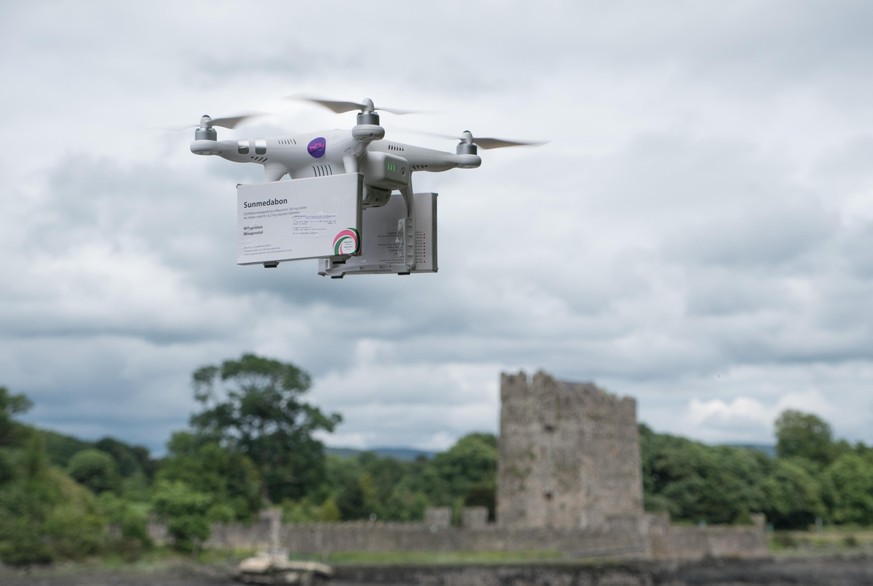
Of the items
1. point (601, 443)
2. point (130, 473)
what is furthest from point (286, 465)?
point (130, 473)

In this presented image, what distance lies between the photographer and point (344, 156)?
36.9ft

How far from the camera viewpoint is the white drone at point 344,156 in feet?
37.0

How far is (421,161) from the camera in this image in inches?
476

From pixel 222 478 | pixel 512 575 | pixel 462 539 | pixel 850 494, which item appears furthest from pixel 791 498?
pixel 222 478

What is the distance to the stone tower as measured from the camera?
6072cm

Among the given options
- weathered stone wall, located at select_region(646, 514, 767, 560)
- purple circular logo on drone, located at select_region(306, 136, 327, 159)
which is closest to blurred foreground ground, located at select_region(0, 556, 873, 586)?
weathered stone wall, located at select_region(646, 514, 767, 560)

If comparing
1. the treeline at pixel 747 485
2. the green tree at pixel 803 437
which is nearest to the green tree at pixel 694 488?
the treeline at pixel 747 485

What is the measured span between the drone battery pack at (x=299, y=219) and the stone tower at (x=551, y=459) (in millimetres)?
49406

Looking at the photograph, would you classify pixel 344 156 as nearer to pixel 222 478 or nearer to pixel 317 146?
pixel 317 146

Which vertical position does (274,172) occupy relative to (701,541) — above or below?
above

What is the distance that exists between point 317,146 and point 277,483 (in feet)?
181

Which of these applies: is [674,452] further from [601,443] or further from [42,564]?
[42,564]

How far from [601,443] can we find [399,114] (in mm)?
53719

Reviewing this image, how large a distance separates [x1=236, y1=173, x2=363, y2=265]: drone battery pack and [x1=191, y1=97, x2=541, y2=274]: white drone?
145 millimetres
